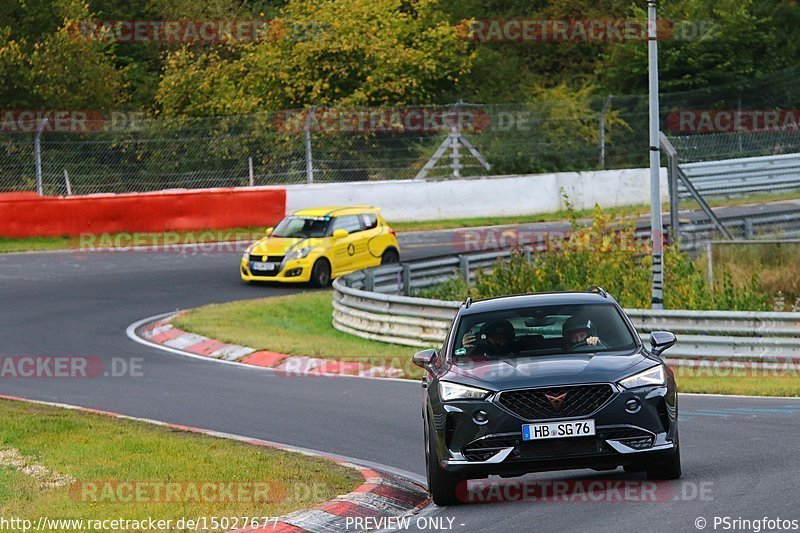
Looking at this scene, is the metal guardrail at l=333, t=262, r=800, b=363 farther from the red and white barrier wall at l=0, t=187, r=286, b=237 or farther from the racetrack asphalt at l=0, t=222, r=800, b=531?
the red and white barrier wall at l=0, t=187, r=286, b=237

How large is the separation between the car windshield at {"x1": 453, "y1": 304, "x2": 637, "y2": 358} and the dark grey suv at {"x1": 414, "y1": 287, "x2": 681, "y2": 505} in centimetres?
10

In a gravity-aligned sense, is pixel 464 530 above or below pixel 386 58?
below

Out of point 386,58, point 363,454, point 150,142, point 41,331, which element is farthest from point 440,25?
point 363,454

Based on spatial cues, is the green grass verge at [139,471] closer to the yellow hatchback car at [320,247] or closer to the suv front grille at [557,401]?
the suv front grille at [557,401]

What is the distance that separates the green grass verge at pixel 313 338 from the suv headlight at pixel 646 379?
6.18 metres

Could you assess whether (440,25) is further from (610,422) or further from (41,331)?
(610,422)

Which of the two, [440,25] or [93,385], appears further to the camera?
[440,25]

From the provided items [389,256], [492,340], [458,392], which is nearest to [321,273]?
[389,256]

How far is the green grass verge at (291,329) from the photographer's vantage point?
2055 centimetres

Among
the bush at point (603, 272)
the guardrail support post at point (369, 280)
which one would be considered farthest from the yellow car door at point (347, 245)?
the bush at point (603, 272)

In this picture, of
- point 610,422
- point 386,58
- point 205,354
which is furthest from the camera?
point 386,58

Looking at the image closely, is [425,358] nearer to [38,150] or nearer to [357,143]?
[38,150]

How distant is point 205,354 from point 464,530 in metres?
13.3

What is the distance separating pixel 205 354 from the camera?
71.4 ft
